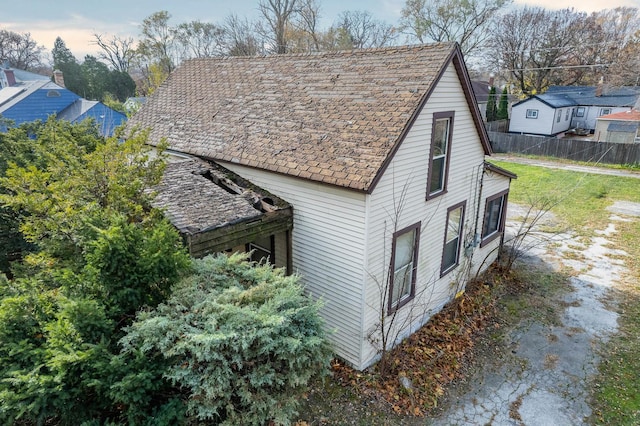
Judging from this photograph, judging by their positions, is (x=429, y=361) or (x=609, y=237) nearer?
(x=429, y=361)

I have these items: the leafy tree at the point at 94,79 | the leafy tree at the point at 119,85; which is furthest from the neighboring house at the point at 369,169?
the leafy tree at the point at 119,85

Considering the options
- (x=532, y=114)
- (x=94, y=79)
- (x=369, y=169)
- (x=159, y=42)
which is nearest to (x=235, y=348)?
(x=369, y=169)

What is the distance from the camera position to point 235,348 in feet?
15.8

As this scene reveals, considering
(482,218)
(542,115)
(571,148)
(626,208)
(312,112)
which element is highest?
(312,112)

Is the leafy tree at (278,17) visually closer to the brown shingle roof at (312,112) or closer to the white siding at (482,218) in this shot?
the brown shingle roof at (312,112)

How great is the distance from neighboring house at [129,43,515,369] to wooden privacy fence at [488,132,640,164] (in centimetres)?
2311

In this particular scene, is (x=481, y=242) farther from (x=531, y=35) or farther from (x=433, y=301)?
(x=531, y=35)

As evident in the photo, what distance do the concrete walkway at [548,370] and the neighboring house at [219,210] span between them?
4.96 meters

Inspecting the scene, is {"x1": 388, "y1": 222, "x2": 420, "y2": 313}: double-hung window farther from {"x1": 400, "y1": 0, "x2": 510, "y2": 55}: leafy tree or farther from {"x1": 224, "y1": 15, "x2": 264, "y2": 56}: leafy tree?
{"x1": 400, "y1": 0, "x2": 510, "y2": 55}: leafy tree

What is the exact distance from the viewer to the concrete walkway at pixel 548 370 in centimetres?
730

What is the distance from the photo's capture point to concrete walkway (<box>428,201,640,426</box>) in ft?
24.0

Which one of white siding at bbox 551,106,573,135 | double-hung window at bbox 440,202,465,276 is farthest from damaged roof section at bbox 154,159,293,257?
white siding at bbox 551,106,573,135

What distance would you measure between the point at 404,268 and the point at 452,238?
8.33 feet

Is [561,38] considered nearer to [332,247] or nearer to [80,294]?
[332,247]
